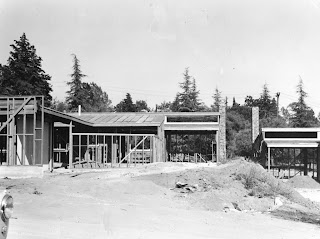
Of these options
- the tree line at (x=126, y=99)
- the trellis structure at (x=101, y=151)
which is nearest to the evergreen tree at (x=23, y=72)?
the tree line at (x=126, y=99)

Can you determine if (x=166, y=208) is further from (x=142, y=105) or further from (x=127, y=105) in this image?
(x=142, y=105)

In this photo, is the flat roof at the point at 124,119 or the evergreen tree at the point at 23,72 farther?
the evergreen tree at the point at 23,72

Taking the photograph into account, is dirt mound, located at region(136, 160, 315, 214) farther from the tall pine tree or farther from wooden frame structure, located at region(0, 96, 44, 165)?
the tall pine tree

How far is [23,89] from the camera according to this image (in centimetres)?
4969

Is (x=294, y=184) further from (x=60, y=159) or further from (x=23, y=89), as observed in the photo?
(x=23, y=89)

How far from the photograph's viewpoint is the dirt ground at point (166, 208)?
27.7ft

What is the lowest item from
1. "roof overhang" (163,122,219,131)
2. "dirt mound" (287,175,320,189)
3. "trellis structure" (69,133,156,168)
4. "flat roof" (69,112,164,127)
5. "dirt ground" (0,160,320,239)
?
"dirt mound" (287,175,320,189)

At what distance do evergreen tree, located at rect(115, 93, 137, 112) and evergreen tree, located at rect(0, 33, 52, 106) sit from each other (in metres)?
27.7

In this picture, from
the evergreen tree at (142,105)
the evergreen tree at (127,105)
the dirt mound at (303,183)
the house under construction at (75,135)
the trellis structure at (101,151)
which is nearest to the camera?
the house under construction at (75,135)

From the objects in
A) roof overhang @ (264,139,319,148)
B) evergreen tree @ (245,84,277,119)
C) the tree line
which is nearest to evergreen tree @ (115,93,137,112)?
the tree line

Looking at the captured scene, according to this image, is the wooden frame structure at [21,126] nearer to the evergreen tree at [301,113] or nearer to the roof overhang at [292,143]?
the roof overhang at [292,143]

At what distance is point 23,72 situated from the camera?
50375mm

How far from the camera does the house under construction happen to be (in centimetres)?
1966

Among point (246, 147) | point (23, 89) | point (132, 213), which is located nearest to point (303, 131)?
point (246, 147)
